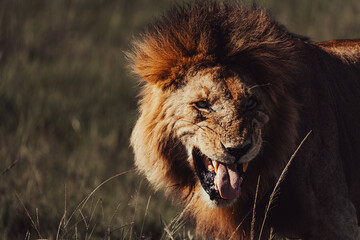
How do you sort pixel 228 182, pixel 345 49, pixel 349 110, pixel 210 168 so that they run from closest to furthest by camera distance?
pixel 228 182, pixel 210 168, pixel 349 110, pixel 345 49

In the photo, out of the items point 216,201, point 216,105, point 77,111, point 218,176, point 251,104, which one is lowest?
point 77,111

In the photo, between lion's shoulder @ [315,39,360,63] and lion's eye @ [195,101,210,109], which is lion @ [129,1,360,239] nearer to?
lion's eye @ [195,101,210,109]

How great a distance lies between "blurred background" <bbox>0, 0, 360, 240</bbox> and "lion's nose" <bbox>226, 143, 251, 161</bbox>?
807 mm

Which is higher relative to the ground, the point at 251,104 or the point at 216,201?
the point at 251,104

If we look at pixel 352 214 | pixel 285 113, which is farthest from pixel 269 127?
pixel 352 214

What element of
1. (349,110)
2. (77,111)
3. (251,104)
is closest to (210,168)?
(251,104)

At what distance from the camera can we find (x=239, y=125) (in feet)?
10.9

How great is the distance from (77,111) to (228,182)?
6459mm

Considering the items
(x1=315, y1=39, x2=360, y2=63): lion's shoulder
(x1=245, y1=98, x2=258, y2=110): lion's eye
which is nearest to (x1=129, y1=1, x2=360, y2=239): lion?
(x1=245, y1=98, x2=258, y2=110): lion's eye

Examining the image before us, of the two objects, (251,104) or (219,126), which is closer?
(219,126)

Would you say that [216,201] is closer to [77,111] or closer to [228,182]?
[228,182]

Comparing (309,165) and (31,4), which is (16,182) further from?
(31,4)

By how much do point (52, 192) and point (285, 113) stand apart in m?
4.02

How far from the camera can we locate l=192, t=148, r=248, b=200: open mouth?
3.40 meters
